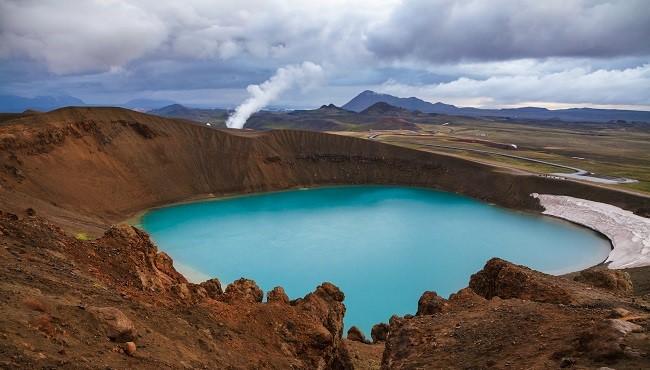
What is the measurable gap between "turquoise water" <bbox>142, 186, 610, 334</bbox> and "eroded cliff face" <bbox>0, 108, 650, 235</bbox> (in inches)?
210

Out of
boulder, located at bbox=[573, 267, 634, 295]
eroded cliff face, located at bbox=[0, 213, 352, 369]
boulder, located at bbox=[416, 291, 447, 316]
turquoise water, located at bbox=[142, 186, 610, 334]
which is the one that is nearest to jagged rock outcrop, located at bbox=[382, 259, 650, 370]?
boulder, located at bbox=[416, 291, 447, 316]

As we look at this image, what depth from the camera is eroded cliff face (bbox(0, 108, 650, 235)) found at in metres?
50.8

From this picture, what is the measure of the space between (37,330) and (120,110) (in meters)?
66.8

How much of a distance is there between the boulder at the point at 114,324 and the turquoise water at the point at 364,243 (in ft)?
57.0

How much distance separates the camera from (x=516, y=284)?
18.3m

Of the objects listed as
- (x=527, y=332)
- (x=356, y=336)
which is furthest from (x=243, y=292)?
(x=527, y=332)

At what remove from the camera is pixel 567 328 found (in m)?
12.1

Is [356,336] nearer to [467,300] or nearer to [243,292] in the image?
[243,292]

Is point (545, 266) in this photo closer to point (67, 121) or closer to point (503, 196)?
point (503, 196)

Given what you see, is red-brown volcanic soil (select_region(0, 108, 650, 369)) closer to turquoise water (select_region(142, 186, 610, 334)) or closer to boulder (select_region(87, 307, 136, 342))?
boulder (select_region(87, 307, 136, 342))

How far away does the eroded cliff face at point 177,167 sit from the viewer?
167 ft

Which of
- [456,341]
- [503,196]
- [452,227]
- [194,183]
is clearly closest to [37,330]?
[456,341]

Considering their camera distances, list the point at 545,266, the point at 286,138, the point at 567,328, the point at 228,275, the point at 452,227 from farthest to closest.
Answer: the point at 286,138 < the point at 452,227 < the point at 545,266 < the point at 228,275 < the point at 567,328

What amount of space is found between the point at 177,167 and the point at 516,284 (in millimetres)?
57742
